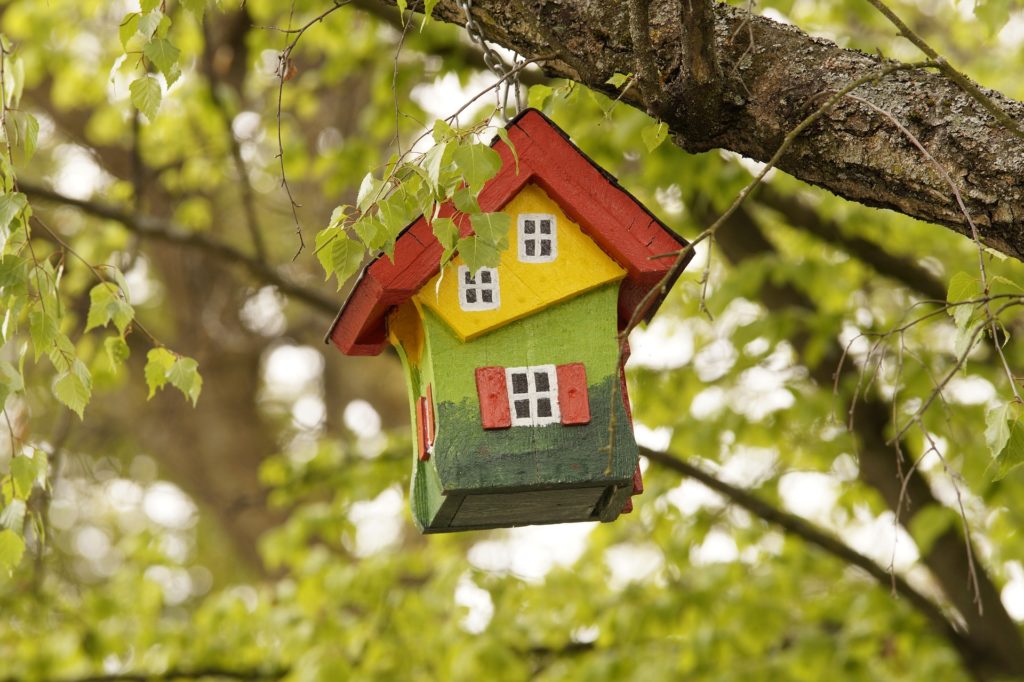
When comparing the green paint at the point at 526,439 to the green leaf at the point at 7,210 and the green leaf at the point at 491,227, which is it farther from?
the green leaf at the point at 7,210

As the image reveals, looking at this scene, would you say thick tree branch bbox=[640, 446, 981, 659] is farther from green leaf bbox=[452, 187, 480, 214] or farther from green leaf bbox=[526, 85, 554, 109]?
green leaf bbox=[452, 187, 480, 214]

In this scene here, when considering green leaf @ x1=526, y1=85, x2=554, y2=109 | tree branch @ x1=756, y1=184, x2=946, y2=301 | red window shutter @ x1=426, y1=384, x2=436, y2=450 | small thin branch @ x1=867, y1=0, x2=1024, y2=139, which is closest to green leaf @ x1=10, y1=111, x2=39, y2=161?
red window shutter @ x1=426, y1=384, x2=436, y2=450

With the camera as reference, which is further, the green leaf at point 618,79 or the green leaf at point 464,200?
A: the green leaf at point 618,79

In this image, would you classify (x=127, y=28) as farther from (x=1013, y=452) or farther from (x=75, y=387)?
(x=1013, y=452)

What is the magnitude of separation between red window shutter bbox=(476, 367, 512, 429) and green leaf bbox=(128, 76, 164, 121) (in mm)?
721

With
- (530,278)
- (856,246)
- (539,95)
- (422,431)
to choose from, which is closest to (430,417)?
(422,431)

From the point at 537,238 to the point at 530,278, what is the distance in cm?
8

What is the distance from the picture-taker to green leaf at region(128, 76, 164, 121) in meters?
2.06

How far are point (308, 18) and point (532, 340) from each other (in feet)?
11.8

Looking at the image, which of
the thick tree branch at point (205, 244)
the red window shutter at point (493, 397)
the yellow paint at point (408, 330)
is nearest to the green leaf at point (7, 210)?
the yellow paint at point (408, 330)

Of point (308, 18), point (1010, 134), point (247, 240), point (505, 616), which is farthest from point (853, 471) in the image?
point (247, 240)

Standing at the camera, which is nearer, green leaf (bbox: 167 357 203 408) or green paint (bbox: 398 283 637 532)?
green paint (bbox: 398 283 637 532)

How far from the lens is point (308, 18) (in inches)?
206

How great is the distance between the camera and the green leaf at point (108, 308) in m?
2.17
